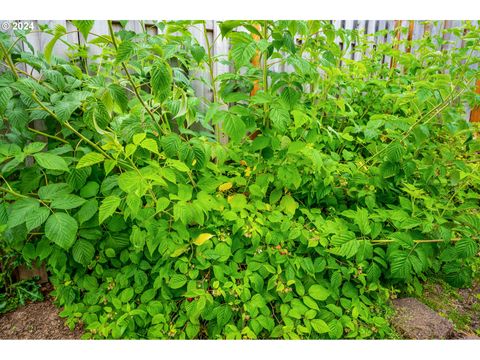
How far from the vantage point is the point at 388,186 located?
1855 mm

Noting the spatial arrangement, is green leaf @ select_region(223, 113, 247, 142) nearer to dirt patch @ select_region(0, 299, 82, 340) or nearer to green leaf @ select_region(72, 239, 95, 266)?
green leaf @ select_region(72, 239, 95, 266)

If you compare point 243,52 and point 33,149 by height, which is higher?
point 243,52

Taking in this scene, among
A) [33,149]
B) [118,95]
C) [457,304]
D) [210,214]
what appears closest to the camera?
[118,95]

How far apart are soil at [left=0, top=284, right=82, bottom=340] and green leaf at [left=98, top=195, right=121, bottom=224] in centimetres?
68

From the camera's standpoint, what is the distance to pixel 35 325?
1.65 m

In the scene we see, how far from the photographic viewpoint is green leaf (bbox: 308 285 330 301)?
1.50 m

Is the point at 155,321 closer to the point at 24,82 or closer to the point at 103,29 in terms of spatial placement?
the point at 24,82

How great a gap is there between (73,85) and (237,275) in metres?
1.19

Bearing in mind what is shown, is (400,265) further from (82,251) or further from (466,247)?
(82,251)

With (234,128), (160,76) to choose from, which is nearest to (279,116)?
(234,128)

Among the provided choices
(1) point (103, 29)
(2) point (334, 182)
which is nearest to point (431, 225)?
(2) point (334, 182)

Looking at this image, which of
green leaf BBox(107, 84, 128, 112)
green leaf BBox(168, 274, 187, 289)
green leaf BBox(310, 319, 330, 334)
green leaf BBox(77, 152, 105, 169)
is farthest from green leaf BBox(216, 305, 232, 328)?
green leaf BBox(107, 84, 128, 112)

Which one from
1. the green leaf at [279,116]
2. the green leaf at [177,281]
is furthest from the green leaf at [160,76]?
the green leaf at [177,281]

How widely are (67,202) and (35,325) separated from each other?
725 mm
